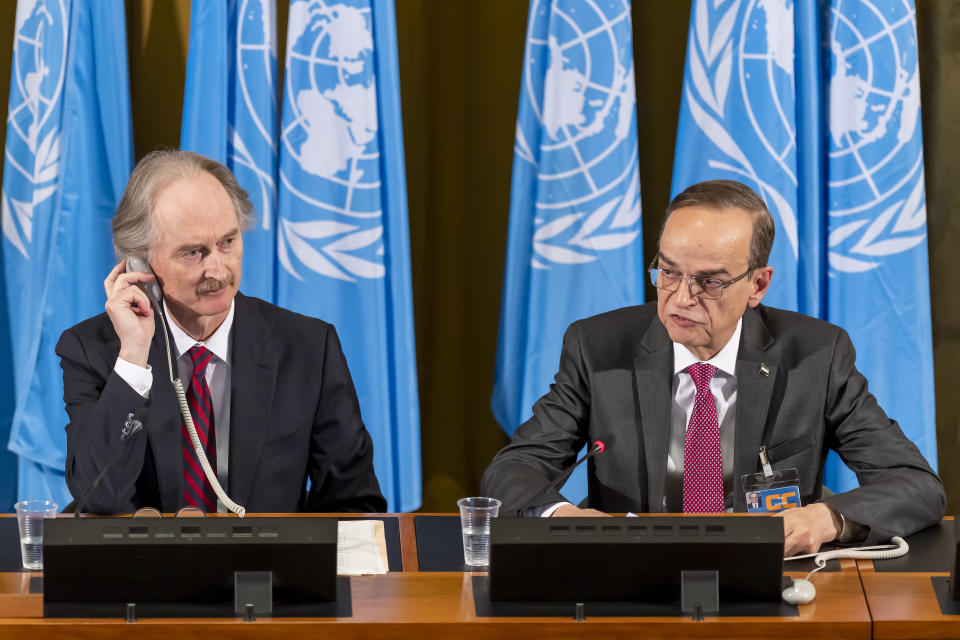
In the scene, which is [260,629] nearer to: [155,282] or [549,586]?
[549,586]

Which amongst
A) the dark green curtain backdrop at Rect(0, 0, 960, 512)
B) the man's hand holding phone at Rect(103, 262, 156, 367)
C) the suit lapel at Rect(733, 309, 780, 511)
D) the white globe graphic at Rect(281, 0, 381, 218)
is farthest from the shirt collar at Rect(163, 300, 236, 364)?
the dark green curtain backdrop at Rect(0, 0, 960, 512)

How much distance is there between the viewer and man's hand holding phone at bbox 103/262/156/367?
8.07ft

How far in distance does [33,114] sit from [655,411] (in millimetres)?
2351

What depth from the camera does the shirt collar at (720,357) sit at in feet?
8.66

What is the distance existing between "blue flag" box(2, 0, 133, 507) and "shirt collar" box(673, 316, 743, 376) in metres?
1.99

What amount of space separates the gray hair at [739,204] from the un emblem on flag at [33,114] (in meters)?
2.18

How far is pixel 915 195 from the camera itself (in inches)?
144

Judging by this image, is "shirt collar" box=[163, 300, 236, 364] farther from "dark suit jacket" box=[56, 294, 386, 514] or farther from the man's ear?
the man's ear

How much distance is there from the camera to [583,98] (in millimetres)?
3697

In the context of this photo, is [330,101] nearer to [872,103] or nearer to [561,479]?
[872,103]

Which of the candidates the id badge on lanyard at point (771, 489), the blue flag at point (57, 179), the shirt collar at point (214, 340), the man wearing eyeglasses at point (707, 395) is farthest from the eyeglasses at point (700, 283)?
the blue flag at point (57, 179)

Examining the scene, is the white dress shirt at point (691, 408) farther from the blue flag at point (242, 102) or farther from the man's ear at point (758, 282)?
the blue flag at point (242, 102)

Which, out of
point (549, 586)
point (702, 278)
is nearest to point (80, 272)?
point (702, 278)

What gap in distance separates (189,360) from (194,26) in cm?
148
